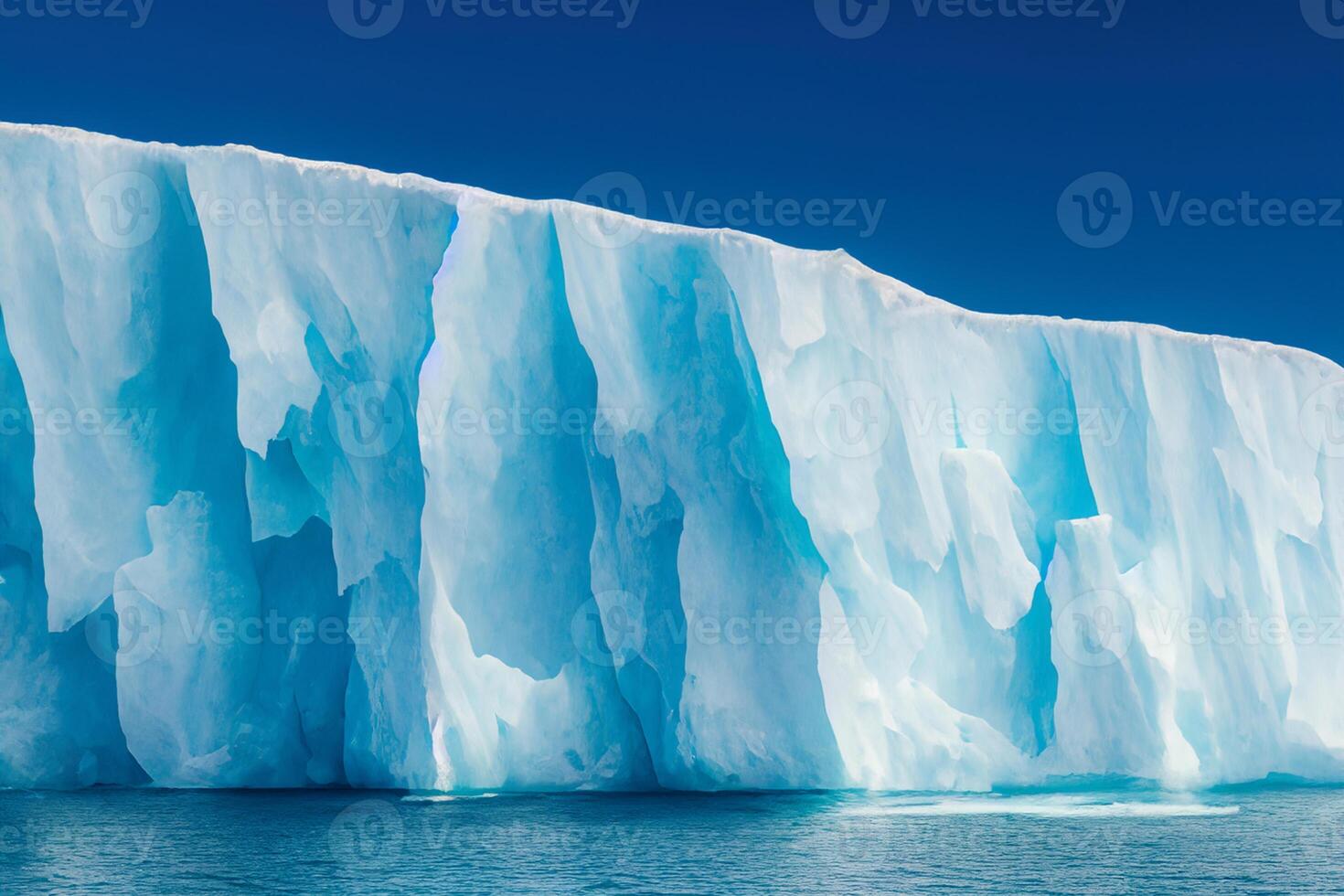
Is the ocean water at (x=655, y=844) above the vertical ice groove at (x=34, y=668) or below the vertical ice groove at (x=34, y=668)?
below

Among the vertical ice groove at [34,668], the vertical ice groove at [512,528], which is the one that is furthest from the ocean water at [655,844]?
the vertical ice groove at [512,528]

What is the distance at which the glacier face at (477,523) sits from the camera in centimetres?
1667

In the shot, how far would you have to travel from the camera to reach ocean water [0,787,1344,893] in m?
11.3

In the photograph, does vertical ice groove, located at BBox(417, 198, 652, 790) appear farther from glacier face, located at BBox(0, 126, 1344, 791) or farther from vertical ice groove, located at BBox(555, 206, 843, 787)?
vertical ice groove, located at BBox(555, 206, 843, 787)

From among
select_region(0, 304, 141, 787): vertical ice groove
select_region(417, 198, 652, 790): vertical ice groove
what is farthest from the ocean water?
select_region(417, 198, 652, 790): vertical ice groove

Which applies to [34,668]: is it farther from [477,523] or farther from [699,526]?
[699,526]

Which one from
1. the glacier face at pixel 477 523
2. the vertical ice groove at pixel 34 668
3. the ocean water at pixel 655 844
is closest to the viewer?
the ocean water at pixel 655 844

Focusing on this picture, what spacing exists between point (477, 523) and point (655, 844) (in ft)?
18.1

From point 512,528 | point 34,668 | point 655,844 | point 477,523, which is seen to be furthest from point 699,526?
point 34,668

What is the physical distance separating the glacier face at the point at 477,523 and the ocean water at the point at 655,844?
0.83 metres

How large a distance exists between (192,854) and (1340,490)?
58.4ft

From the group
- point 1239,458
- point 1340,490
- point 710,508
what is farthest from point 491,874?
point 1340,490

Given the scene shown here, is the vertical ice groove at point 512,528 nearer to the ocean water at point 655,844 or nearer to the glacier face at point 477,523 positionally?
the glacier face at point 477,523

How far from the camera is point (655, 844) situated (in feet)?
43.3
